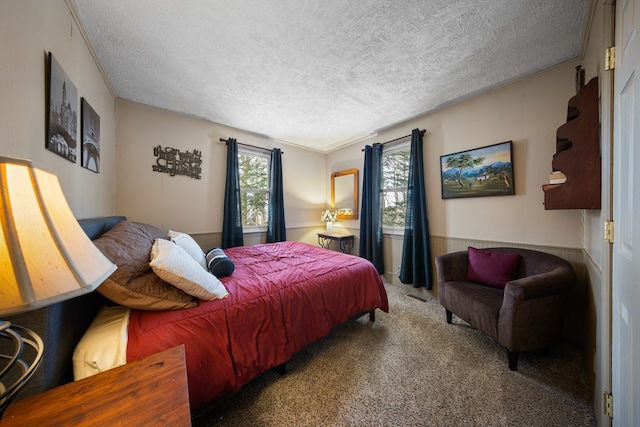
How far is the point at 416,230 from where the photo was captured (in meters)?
2.82

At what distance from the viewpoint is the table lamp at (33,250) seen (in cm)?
40

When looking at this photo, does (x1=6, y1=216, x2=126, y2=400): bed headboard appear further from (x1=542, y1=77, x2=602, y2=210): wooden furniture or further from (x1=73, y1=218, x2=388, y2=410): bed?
(x1=542, y1=77, x2=602, y2=210): wooden furniture

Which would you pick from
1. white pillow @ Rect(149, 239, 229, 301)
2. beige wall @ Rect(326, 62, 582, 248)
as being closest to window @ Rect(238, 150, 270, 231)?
white pillow @ Rect(149, 239, 229, 301)

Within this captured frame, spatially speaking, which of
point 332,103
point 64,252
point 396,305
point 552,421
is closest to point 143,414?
point 64,252

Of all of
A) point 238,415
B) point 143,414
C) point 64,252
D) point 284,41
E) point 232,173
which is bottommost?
point 238,415

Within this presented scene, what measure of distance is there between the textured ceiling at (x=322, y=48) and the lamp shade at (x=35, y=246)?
1.57m

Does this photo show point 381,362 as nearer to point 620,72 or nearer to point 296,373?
point 296,373

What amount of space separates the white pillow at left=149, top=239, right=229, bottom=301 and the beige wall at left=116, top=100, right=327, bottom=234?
1.67m

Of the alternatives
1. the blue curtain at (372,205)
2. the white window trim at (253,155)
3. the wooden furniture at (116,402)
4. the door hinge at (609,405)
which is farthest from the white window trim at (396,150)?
the wooden furniture at (116,402)

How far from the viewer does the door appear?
0.71 meters

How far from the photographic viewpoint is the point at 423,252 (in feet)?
9.18

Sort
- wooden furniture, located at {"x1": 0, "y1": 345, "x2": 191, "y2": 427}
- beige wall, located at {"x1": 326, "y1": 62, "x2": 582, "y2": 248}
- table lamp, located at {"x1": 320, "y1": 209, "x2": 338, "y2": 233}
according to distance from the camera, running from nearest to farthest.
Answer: wooden furniture, located at {"x1": 0, "y1": 345, "x2": 191, "y2": 427} → beige wall, located at {"x1": 326, "y1": 62, "x2": 582, "y2": 248} → table lamp, located at {"x1": 320, "y1": 209, "x2": 338, "y2": 233}

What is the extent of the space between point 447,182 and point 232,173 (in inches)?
118

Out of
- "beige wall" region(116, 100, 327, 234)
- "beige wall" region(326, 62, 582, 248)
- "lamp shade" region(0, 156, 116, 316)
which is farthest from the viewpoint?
"beige wall" region(116, 100, 327, 234)
